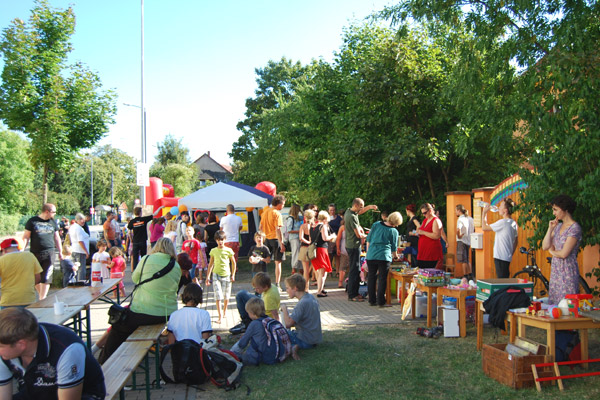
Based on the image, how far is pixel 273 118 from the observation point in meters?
36.7

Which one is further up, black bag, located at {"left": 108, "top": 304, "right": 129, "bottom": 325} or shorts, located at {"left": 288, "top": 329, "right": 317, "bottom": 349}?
black bag, located at {"left": 108, "top": 304, "right": 129, "bottom": 325}

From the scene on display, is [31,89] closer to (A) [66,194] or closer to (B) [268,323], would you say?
(B) [268,323]

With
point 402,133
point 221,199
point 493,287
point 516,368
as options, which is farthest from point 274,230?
point 516,368

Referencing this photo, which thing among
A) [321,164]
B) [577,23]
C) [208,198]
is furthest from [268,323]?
[321,164]

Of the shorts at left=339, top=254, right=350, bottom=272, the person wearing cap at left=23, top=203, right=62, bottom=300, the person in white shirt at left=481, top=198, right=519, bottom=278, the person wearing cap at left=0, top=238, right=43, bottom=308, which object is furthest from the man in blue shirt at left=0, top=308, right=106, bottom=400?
the shorts at left=339, top=254, right=350, bottom=272

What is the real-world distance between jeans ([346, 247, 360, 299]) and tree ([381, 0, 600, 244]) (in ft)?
10.7

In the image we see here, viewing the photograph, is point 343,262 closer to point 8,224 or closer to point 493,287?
point 493,287

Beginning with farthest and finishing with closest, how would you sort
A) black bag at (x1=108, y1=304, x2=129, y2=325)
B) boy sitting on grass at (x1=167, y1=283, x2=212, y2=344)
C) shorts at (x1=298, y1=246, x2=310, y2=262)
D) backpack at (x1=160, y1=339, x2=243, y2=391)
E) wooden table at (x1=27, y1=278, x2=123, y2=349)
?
shorts at (x1=298, y1=246, x2=310, y2=262)
wooden table at (x1=27, y1=278, x2=123, y2=349)
boy sitting on grass at (x1=167, y1=283, x2=212, y2=344)
black bag at (x1=108, y1=304, x2=129, y2=325)
backpack at (x1=160, y1=339, x2=243, y2=391)

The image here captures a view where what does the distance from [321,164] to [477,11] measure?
14.0 meters

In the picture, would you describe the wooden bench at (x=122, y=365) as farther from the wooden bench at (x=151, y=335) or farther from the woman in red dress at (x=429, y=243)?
the woman in red dress at (x=429, y=243)

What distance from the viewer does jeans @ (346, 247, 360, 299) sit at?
9.78 m

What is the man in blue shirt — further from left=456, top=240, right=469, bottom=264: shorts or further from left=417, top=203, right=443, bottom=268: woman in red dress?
left=456, top=240, right=469, bottom=264: shorts

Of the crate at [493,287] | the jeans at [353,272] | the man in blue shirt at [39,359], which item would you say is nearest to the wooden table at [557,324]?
the crate at [493,287]

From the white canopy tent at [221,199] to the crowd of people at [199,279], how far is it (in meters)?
2.11
